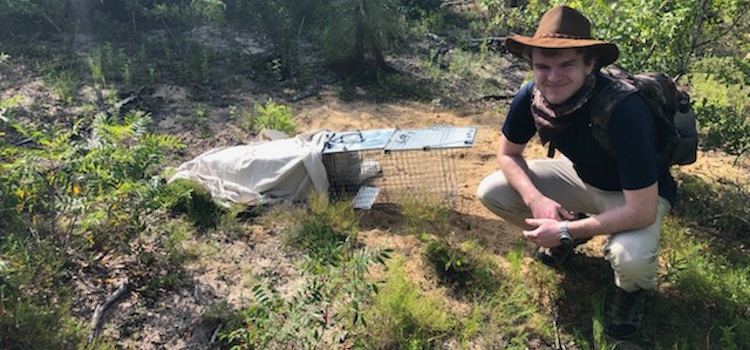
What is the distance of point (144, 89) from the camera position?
19.6 feet

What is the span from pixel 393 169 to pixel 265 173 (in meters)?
1.16

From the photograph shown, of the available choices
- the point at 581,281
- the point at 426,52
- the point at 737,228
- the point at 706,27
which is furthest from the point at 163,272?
the point at 426,52

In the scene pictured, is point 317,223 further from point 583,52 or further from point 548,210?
point 583,52

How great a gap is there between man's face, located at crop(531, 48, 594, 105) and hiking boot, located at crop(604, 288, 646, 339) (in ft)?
3.18

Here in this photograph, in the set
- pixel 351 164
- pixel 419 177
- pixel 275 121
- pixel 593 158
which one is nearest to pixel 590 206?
pixel 593 158

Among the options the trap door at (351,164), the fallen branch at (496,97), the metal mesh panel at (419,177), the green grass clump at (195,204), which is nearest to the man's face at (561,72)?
the metal mesh panel at (419,177)

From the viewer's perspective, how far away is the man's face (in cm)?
234

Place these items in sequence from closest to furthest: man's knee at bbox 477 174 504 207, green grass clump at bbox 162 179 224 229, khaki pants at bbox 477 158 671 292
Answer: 1. khaki pants at bbox 477 158 671 292
2. man's knee at bbox 477 174 504 207
3. green grass clump at bbox 162 179 224 229

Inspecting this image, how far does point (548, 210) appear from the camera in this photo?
252 cm

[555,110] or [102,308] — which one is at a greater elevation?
[555,110]

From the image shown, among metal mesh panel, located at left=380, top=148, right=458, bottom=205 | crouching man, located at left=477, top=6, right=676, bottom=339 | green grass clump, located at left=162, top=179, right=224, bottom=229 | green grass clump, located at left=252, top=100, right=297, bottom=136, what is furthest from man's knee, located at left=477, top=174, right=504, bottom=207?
green grass clump, located at left=252, top=100, right=297, bottom=136

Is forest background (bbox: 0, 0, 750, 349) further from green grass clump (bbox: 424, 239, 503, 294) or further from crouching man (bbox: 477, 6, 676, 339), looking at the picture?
crouching man (bbox: 477, 6, 676, 339)

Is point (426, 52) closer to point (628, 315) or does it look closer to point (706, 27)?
point (706, 27)

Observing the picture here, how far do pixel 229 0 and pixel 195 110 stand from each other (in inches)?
123
